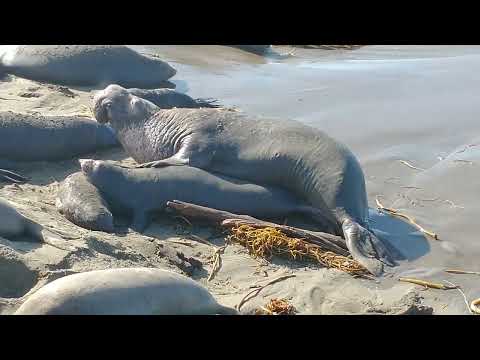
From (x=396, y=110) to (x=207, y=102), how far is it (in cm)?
227

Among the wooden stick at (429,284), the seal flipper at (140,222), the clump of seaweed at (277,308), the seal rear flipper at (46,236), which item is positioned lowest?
the seal flipper at (140,222)

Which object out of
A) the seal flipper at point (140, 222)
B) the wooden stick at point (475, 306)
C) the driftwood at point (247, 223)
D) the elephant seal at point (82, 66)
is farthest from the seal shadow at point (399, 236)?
the elephant seal at point (82, 66)

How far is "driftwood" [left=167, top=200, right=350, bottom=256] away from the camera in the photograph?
5.70m

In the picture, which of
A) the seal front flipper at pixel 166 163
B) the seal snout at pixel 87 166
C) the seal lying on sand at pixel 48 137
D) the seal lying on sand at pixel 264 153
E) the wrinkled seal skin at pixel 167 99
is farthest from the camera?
the wrinkled seal skin at pixel 167 99

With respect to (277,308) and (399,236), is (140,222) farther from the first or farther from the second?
(399,236)

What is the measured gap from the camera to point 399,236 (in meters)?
5.99

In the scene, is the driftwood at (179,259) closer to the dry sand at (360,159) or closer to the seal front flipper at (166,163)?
the dry sand at (360,159)

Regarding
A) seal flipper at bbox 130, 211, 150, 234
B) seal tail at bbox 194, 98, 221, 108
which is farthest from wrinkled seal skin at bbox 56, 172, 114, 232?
seal tail at bbox 194, 98, 221, 108

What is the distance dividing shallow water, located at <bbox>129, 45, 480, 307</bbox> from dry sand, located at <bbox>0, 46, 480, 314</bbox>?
16 mm

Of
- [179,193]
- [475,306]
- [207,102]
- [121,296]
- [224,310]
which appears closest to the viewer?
[121,296]

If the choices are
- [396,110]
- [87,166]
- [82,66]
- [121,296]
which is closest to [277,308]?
[121,296]

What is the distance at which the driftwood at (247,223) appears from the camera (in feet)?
18.7

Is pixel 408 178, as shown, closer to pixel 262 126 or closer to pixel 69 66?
pixel 262 126

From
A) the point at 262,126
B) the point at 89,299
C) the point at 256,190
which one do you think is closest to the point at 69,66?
the point at 262,126
